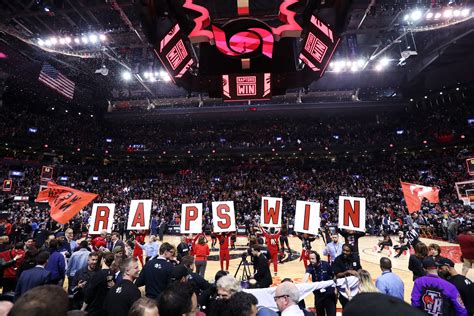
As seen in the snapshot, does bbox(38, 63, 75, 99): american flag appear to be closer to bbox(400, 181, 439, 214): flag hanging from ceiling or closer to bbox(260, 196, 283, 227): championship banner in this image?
bbox(260, 196, 283, 227): championship banner

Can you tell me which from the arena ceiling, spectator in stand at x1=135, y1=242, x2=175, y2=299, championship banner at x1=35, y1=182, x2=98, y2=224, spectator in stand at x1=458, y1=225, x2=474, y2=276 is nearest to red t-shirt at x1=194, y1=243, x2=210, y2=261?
spectator in stand at x1=135, y1=242, x2=175, y2=299

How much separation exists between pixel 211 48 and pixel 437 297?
6220 mm

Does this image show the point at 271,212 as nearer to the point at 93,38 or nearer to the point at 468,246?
the point at 468,246

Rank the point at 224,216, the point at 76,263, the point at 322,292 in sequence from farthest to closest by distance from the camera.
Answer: the point at 224,216
the point at 76,263
the point at 322,292

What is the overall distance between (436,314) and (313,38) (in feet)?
17.6

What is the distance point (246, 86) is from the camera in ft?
22.0

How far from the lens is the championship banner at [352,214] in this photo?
7631mm

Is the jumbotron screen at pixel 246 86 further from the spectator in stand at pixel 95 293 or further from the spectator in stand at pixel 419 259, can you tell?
the spectator in stand at pixel 419 259

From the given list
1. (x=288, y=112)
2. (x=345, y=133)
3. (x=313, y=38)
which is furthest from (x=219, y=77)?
(x=345, y=133)

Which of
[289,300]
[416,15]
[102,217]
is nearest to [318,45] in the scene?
[289,300]

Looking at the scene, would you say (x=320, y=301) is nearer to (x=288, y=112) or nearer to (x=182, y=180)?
(x=182, y=180)

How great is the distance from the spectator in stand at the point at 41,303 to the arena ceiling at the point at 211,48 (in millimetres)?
4958

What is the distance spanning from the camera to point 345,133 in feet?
124

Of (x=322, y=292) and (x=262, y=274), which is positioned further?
(x=262, y=274)
